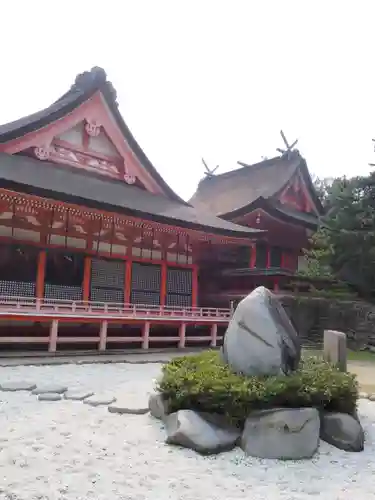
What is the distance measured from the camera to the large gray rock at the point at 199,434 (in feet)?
17.2

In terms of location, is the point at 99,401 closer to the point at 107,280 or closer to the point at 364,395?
the point at 364,395

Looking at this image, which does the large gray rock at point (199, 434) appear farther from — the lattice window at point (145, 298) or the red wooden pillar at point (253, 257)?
the red wooden pillar at point (253, 257)

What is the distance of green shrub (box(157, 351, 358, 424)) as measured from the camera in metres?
5.53

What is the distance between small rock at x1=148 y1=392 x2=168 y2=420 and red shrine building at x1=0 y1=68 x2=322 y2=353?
275 inches

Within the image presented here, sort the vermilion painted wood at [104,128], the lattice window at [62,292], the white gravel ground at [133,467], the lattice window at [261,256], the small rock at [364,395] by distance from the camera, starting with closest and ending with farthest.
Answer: the white gravel ground at [133,467], the small rock at [364,395], the lattice window at [62,292], the vermilion painted wood at [104,128], the lattice window at [261,256]

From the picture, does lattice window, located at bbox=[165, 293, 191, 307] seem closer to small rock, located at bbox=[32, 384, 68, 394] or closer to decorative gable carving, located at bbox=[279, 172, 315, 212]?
small rock, located at bbox=[32, 384, 68, 394]

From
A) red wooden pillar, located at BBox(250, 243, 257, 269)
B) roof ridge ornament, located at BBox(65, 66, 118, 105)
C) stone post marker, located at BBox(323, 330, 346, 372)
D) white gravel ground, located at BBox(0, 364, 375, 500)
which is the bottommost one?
white gravel ground, located at BBox(0, 364, 375, 500)

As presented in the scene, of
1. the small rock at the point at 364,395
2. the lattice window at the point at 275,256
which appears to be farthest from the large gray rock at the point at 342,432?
the lattice window at the point at 275,256

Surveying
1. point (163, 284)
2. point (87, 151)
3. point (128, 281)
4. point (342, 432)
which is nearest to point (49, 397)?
point (342, 432)

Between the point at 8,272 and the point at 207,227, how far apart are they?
22.9 ft

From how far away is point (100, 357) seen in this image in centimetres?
1350

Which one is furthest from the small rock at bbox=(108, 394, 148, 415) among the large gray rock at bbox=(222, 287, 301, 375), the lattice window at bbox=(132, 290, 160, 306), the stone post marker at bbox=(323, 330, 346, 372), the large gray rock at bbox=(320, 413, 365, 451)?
the lattice window at bbox=(132, 290, 160, 306)

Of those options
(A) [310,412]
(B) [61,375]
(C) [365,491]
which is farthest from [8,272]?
(C) [365,491]

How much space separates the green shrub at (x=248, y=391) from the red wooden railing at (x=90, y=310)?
7.28 meters
